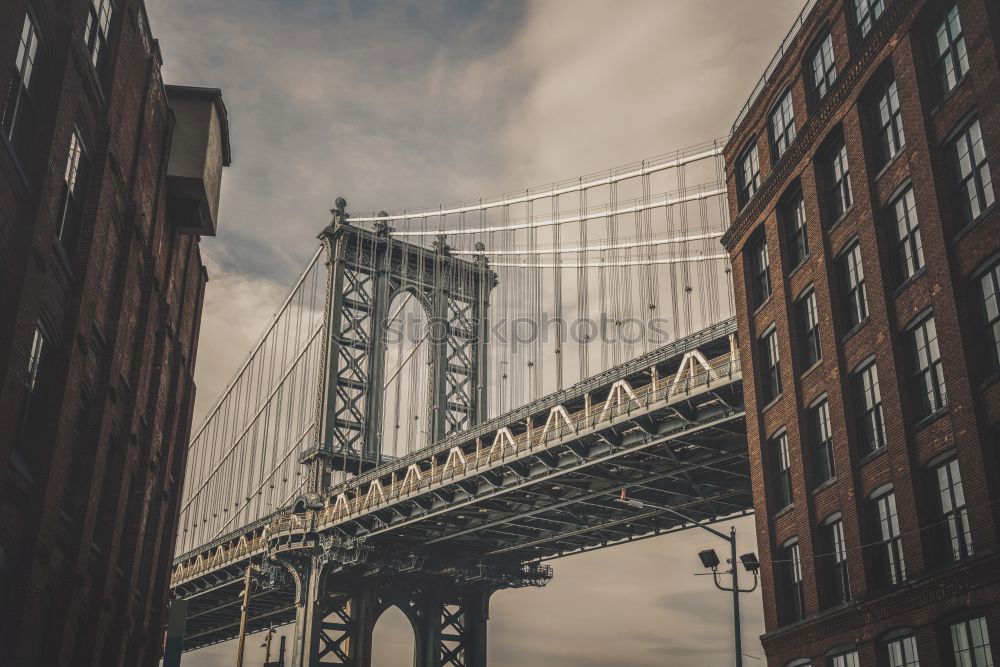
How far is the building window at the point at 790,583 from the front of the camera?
104 ft

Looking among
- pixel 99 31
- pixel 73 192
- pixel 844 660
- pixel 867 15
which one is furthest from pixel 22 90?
pixel 844 660

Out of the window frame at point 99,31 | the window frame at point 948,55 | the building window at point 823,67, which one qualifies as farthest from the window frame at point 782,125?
the window frame at point 99,31

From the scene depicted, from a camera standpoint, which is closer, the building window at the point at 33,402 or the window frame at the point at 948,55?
the building window at the point at 33,402

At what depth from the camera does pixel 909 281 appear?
26.8 meters

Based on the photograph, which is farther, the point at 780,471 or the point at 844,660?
the point at 780,471

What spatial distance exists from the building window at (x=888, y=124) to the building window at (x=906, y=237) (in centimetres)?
138

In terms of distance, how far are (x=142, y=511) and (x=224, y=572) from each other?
196 ft

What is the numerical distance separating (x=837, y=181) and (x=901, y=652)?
13.3 meters

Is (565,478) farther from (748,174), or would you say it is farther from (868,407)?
(868,407)

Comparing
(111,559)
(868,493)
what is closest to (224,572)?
(111,559)

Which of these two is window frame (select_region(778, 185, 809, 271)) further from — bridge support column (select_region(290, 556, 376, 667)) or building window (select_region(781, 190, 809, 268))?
bridge support column (select_region(290, 556, 376, 667))

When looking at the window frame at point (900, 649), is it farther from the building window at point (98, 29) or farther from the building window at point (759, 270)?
the building window at point (98, 29)

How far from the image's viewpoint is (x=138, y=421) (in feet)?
101

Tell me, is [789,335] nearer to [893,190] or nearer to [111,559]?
[893,190]
